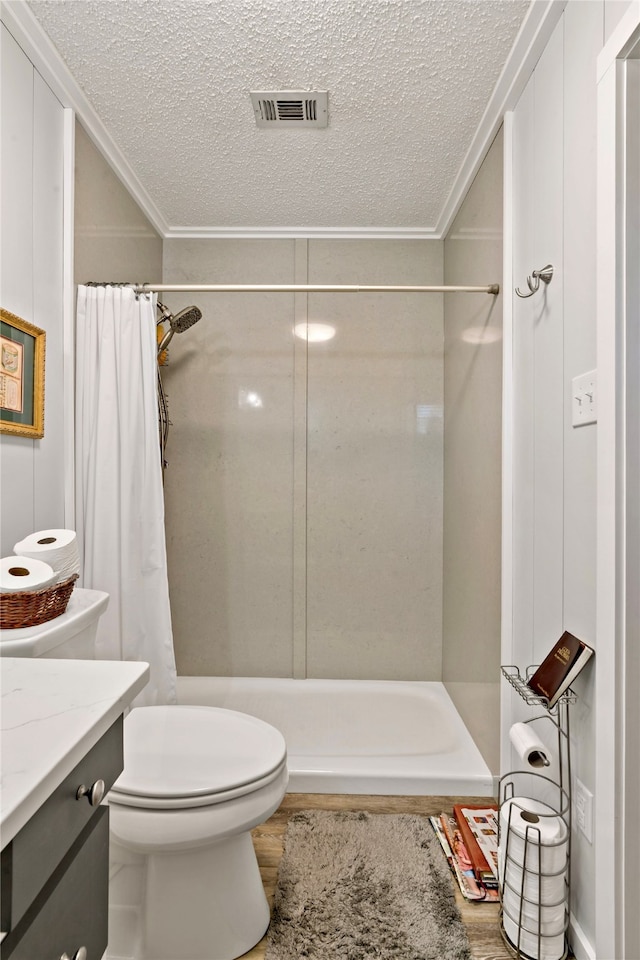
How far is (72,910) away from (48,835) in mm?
158

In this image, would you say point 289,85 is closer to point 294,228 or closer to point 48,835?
point 294,228

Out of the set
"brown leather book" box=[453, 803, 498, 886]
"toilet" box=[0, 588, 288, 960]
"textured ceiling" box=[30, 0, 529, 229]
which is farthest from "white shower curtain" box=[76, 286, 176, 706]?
"brown leather book" box=[453, 803, 498, 886]

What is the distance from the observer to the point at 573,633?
1.36m

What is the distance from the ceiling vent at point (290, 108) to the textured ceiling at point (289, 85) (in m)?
0.03

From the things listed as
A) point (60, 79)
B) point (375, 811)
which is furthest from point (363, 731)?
point (60, 79)

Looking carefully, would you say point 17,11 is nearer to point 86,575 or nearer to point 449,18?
point 449,18

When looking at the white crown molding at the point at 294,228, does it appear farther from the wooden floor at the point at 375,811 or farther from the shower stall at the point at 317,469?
the wooden floor at the point at 375,811

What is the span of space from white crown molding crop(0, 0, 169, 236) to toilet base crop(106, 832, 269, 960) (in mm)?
2134

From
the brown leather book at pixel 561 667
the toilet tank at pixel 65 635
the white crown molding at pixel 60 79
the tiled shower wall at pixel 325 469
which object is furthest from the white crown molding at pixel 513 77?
the toilet tank at pixel 65 635

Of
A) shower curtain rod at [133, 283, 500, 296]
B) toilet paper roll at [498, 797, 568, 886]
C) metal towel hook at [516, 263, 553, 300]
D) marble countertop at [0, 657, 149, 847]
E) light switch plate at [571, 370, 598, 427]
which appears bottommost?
toilet paper roll at [498, 797, 568, 886]

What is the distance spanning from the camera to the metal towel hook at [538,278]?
4.96 ft

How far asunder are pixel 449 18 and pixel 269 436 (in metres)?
1.79

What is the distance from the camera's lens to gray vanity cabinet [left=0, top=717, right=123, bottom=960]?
0.59m

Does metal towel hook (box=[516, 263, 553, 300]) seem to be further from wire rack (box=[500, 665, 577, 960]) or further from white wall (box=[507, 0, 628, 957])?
wire rack (box=[500, 665, 577, 960])
